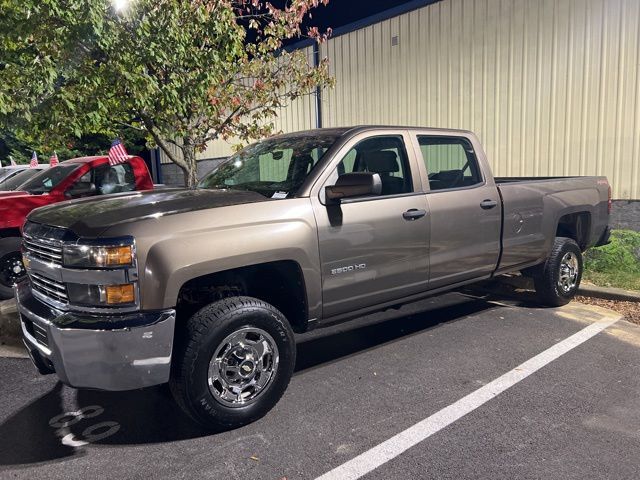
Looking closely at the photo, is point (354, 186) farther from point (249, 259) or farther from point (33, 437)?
point (33, 437)

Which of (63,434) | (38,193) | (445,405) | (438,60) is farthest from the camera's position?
(438,60)

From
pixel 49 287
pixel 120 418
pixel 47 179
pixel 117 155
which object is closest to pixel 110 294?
pixel 49 287

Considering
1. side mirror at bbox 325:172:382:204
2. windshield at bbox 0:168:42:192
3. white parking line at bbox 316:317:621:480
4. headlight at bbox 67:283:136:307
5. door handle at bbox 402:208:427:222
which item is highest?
windshield at bbox 0:168:42:192

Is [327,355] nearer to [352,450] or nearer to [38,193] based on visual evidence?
[352,450]

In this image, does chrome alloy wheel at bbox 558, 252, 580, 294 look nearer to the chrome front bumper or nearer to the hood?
the hood

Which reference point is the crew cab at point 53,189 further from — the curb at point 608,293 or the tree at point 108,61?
the curb at point 608,293

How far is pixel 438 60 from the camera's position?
9.98 m

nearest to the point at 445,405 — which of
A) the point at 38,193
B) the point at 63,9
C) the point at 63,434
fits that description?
the point at 63,434

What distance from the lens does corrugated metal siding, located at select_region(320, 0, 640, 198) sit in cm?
790

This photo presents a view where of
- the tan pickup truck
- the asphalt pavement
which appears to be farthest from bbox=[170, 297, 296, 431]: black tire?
the asphalt pavement

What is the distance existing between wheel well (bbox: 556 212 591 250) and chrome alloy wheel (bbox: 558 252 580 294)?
30cm

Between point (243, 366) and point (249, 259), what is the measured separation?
2.23ft

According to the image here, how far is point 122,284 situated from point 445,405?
2256 mm

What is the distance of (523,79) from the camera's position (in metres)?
8.88
